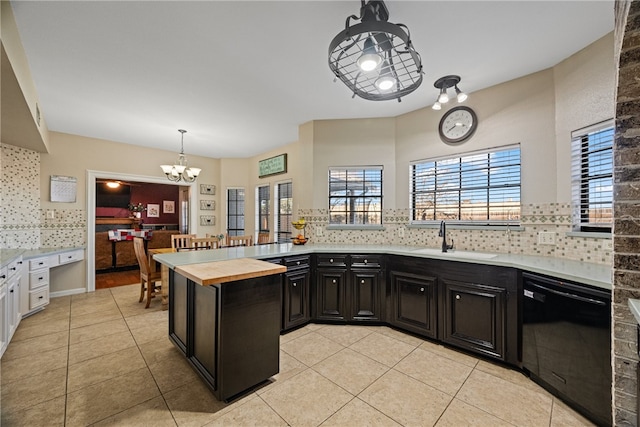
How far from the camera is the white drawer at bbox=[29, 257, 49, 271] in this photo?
329cm

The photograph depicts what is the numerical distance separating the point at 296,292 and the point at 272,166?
3.17m

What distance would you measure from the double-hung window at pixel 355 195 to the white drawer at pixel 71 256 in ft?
13.1

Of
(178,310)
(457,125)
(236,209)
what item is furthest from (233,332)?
(236,209)

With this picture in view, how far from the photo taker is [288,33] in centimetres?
199

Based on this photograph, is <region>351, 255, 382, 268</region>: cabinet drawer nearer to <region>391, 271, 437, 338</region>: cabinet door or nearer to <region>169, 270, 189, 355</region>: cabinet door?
<region>391, 271, 437, 338</region>: cabinet door

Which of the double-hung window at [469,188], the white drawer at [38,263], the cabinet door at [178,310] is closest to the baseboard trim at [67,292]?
the white drawer at [38,263]

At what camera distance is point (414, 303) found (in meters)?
2.72

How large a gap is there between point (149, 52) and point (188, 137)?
→ 2.43m

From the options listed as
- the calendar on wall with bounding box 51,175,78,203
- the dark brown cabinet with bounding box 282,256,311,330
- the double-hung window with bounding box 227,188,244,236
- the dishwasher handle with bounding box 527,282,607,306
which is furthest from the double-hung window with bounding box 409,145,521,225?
the calendar on wall with bounding box 51,175,78,203

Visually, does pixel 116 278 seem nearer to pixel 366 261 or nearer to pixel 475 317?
pixel 366 261

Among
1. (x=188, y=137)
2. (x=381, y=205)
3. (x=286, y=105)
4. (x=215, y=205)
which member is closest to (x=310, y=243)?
(x=381, y=205)

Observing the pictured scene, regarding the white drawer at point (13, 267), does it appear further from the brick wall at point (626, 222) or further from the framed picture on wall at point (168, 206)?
the framed picture on wall at point (168, 206)

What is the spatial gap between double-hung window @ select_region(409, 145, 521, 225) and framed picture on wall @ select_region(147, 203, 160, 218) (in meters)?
8.11

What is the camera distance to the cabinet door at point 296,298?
2.82m
